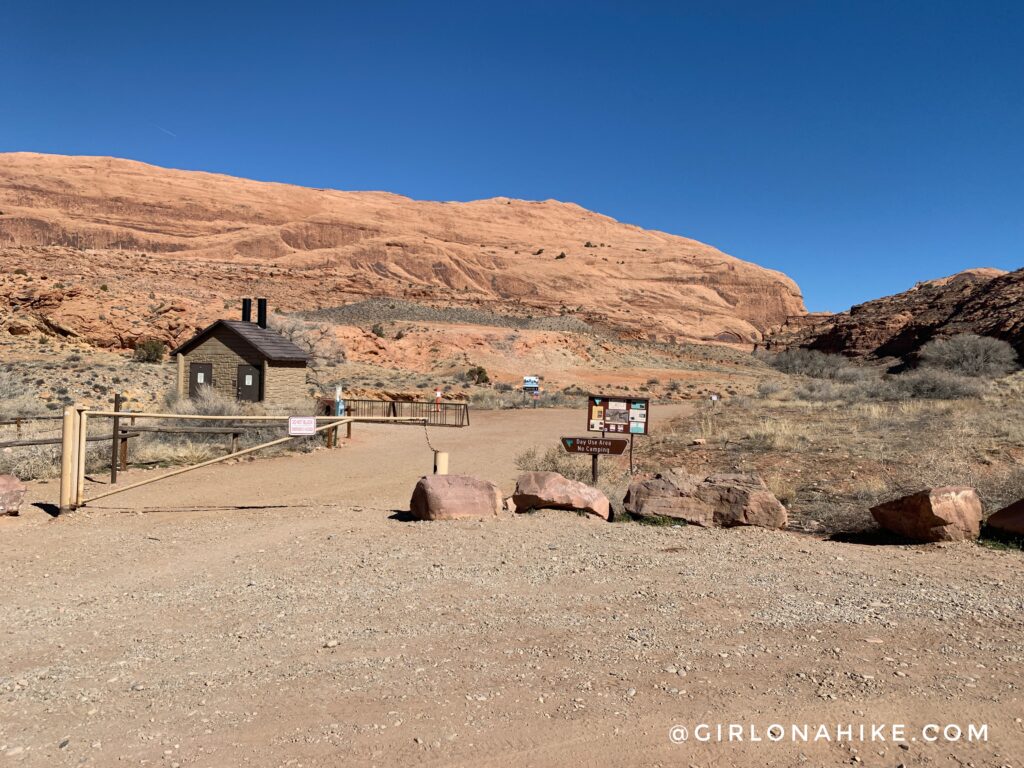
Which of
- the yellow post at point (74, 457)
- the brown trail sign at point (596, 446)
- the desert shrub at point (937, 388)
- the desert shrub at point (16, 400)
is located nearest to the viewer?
the yellow post at point (74, 457)

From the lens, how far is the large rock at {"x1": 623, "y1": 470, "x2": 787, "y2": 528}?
25.0 feet

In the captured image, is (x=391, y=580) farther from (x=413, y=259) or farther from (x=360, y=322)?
(x=413, y=259)

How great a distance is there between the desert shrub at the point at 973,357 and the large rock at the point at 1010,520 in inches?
1510

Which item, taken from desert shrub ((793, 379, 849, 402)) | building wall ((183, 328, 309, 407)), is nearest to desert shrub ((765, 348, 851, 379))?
desert shrub ((793, 379, 849, 402))

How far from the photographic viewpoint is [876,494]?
9016 mm

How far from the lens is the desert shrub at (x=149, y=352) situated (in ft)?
114

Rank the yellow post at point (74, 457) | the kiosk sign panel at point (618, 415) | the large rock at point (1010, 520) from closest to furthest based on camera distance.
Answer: the large rock at point (1010, 520) < the yellow post at point (74, 457) < the kiosk sign panel at point (618, 415)

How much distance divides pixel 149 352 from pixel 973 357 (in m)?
48.7

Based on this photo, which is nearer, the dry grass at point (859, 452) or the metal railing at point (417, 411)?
the dry grass at point (859, 452)

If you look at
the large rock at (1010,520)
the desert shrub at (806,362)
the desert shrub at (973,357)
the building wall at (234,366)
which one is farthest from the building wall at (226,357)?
the desert shrub at (806,362)

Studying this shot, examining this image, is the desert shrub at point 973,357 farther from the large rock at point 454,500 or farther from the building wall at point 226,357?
the large rock at point 454,500

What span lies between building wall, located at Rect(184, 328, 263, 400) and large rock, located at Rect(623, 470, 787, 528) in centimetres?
1884

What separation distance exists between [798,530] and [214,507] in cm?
790

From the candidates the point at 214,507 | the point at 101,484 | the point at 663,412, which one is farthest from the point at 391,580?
the point at 663,412
